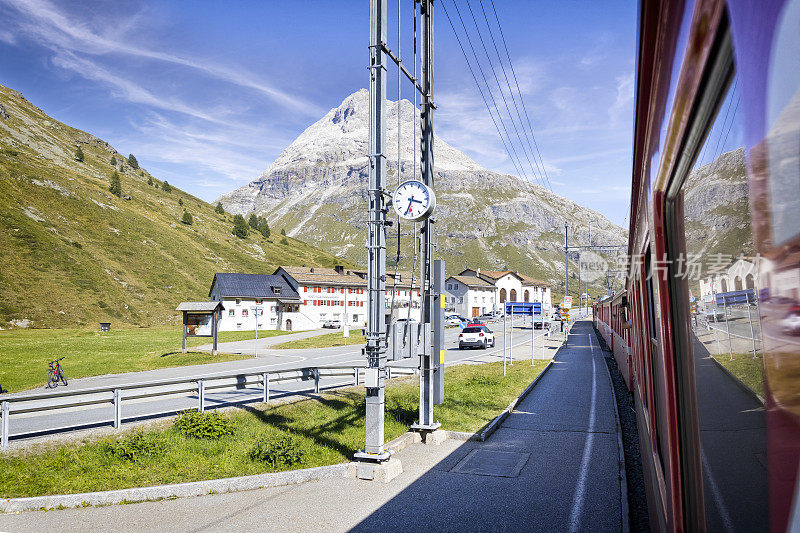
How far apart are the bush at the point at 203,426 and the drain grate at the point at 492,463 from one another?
16.6 feet

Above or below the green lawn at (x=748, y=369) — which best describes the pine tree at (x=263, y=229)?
above

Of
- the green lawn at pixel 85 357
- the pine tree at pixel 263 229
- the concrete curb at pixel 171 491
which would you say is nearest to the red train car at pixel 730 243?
the concrete curb at pixel 171 491

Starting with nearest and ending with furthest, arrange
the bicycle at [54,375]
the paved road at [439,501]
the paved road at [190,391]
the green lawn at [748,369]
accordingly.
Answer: the green lawn at [748,369], the paved road at [439,501], the paved road at [190,391], the bicycle at [54,375]

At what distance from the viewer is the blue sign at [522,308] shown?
22.9m

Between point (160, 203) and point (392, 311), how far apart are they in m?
128

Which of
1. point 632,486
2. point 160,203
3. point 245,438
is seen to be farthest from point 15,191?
point 632,486

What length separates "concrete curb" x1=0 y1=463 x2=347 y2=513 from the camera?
7191 mm

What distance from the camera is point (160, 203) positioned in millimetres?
122500

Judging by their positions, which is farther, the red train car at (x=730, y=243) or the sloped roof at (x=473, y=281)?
the sloped roof at (x=473, y=281)

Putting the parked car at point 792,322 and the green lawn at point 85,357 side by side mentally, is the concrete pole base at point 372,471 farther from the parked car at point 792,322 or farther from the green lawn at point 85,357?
the green lawn at point 85,357

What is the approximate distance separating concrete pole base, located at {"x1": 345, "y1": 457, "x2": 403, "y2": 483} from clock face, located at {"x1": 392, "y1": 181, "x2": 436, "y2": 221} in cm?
456

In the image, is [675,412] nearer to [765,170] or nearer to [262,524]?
[765,170]

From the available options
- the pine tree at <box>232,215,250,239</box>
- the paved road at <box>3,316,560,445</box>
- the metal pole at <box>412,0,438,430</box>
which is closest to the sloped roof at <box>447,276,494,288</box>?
the paved road at <box>3,316,560,445</box>

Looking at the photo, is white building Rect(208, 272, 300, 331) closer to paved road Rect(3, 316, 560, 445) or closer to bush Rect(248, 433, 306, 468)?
paved road Rect(3, 316, 560, 445)
